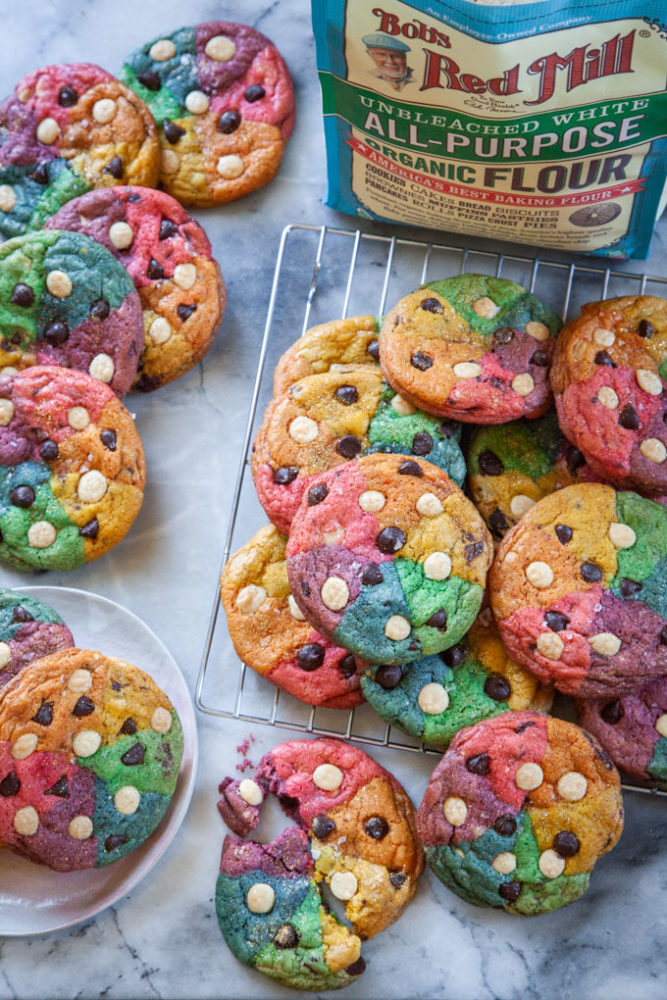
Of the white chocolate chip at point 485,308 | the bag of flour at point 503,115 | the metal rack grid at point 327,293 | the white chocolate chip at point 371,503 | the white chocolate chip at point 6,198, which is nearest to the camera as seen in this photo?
the bag of flour at point 503,115

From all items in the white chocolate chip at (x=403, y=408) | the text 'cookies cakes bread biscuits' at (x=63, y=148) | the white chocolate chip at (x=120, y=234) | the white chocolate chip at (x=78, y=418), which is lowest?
the white chocolate chip at (x=78, y=418)

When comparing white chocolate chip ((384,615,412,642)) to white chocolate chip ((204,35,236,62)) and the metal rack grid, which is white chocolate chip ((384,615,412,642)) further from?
white chocolate chip ((204,35,236,62))

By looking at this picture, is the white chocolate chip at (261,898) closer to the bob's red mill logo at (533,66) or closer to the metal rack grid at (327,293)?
the metal rack grid at (327,293)

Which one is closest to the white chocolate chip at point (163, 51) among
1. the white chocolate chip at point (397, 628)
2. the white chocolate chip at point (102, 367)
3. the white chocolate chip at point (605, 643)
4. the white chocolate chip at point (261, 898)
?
the white chocolate chip at point (102, 367)

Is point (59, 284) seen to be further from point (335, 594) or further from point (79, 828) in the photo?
point (79, 828)

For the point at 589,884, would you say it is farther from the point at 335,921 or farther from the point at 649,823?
the point at 335,921

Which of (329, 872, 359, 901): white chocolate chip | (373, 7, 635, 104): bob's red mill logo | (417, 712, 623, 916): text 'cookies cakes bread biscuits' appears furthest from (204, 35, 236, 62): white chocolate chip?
(329, 872, 359, 901): white chocolate chip
